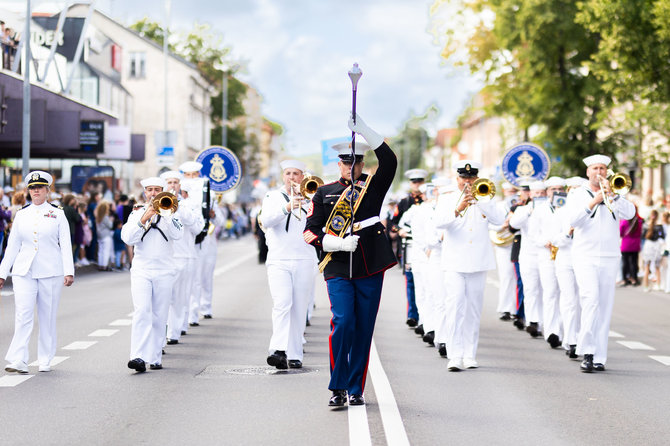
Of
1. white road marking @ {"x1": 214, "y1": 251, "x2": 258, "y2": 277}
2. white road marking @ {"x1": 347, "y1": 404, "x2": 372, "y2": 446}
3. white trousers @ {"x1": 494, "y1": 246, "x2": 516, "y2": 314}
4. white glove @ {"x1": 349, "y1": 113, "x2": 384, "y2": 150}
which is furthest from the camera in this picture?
white road marking @ {"x1": 214, "y1": 251, "x2": 258, "y2": 277}

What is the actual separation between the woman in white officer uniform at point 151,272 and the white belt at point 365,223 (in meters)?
2.82

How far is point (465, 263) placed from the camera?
1133 centimetres

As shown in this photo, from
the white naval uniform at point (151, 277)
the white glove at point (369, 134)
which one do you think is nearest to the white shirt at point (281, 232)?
the white naval uniform at point (151, 277)

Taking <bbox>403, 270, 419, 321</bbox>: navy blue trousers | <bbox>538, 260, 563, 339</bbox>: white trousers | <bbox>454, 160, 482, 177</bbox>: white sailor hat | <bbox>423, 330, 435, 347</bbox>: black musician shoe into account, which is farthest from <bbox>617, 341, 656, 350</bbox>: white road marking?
<bbox>454, 160, 482, 177</bbox>: white sailor hat

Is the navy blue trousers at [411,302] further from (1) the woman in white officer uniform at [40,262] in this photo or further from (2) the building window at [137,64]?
(2) the building window at [137,64]

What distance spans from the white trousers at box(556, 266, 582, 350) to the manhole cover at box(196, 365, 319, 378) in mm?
3174

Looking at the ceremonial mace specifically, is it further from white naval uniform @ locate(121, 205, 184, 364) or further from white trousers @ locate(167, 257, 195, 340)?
white trousers @ locate(167, 257, 195, 340)

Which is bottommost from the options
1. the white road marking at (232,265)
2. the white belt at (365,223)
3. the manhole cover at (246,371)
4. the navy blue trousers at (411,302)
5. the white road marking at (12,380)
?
the white road marking at (12,380)

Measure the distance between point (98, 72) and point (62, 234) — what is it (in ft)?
145

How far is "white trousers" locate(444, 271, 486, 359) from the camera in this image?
444 inches

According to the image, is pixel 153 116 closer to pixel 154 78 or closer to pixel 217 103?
pixel 154 78

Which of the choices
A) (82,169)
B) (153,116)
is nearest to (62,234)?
(82,169)

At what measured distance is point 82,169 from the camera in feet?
124

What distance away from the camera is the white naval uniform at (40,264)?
1093cm
